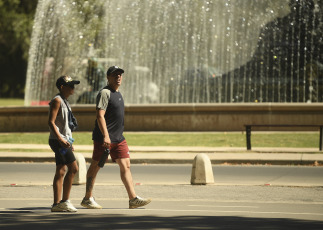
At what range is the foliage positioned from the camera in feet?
177

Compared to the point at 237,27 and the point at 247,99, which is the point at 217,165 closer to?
the point at 247,99

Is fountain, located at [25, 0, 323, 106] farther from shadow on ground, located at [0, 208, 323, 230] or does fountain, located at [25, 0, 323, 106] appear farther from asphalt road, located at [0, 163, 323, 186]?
shadow on ground, located at [0, 208, 323, 230]

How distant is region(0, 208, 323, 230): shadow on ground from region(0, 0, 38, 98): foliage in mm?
45365

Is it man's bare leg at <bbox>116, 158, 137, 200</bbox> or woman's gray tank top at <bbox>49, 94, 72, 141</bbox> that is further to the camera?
man's bare leg at <bbox>116, 158, 137, 200</bbox>

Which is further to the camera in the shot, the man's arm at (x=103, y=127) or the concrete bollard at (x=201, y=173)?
the concrete bollard at (x=201, y=173)

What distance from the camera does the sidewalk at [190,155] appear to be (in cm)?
1742

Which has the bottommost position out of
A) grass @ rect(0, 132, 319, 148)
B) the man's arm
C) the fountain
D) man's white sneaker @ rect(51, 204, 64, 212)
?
man's white sneaker @ rect(51, 204, 64, 212)

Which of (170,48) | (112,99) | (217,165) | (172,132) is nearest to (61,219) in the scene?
(112,99)

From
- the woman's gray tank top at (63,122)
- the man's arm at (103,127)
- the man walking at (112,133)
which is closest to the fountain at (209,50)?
the man walking at (112,133)

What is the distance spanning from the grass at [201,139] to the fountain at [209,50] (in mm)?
6982

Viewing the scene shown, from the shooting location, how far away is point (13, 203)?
10664mm

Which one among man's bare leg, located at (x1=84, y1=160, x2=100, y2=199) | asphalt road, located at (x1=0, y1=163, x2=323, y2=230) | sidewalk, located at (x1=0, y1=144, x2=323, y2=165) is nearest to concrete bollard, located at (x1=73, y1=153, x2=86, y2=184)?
asphalt road, located at (x1=0, y1=163, x2=323, y2=230)

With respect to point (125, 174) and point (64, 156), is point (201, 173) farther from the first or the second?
point (64, 156)

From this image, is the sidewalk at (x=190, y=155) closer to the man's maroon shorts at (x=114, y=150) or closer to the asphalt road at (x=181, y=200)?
the asphalt road at (x=181, y=200)
